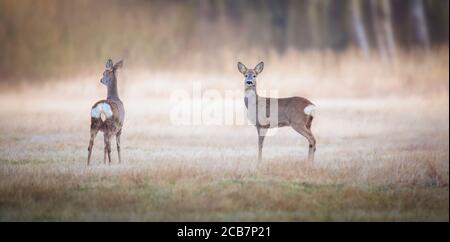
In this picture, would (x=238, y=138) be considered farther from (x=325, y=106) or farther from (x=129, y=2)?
(x=129, y=2)

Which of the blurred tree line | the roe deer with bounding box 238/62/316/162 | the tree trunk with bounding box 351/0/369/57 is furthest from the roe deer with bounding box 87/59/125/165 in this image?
the tree trunk with bounding box 351/0/369/57

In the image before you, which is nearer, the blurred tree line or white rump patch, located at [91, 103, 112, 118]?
white rump patch, located at [91, 103, 112, 118]

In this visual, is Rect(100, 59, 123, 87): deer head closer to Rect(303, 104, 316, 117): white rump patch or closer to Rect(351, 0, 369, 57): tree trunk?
Rect(303, 104, 316, 117): white rump patch

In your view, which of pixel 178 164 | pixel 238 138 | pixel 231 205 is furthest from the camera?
pixel 238 138

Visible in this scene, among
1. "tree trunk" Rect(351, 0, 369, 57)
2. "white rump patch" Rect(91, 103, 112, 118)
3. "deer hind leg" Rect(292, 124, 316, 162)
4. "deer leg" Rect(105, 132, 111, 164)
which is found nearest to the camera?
"white rump patch" Rect(91, 103, 112, 118)

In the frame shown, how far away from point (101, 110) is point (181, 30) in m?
5.82

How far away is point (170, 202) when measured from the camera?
30.3 ft

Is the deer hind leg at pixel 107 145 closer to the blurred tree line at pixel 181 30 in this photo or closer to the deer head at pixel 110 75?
the deer head at pixel 110 75

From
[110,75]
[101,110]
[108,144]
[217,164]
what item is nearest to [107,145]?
[108,144]

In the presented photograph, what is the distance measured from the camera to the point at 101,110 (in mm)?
10203

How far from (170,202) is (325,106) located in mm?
6130

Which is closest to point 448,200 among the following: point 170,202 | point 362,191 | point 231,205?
point 362,191

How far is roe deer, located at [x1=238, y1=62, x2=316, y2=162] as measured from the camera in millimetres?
11016

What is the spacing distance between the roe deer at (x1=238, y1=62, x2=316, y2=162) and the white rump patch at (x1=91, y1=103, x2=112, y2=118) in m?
2.08
